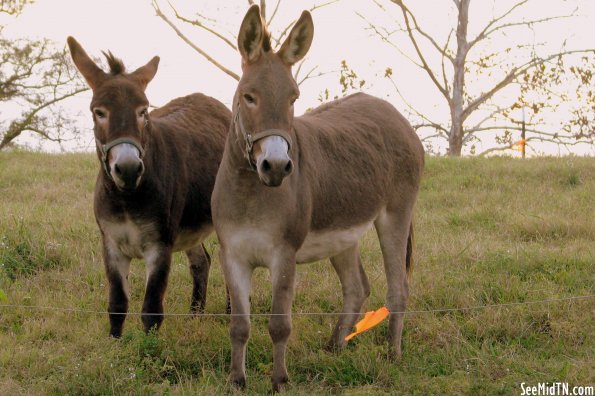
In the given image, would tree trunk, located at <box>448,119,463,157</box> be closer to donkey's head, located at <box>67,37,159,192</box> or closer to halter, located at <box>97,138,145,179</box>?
donkey's head, located at <box>67,37,159,192</box>

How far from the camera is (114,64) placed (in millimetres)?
5070

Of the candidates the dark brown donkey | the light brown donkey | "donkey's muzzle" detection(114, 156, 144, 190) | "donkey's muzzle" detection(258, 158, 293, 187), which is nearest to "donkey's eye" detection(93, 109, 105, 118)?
the dark brown donkey

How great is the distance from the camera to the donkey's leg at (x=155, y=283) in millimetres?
5062

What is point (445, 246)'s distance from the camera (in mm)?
7406

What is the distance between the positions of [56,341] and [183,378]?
1.15m

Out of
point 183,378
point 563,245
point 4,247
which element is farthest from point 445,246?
point 4,247

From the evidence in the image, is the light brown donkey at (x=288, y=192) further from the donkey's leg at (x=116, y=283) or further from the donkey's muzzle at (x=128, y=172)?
the donkey's leg at (x=116, y=283)

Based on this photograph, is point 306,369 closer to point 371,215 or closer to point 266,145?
point 371,215

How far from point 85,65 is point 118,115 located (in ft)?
1.92

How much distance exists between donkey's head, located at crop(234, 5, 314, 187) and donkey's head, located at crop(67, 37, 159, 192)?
712 mm

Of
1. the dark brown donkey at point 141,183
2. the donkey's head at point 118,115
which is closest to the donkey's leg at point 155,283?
the dark brown donkey at point 141,183

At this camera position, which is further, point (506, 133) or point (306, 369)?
point (506, 133)

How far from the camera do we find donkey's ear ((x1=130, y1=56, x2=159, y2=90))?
5148 millimetres

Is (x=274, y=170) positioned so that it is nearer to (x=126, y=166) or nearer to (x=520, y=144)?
(x=126, y=166)
